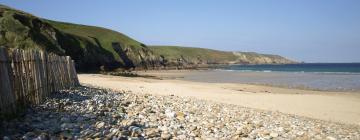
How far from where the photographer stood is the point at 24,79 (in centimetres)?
962

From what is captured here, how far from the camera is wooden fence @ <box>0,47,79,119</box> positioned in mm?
7879

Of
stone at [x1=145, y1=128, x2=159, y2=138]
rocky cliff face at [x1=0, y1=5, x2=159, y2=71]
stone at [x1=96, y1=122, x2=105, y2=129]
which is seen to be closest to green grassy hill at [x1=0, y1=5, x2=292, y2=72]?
rocky cliff face at [x1=0, y1=5, x2=159, y2=71]

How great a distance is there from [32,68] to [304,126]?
7.28 metres

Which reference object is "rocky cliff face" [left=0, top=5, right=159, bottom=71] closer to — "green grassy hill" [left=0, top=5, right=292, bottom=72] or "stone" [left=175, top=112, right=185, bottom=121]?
"green grassy hill" [left=0, top=5, right=292, bottom=72]

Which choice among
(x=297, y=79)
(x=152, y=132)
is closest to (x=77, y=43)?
(x=297, y=79)

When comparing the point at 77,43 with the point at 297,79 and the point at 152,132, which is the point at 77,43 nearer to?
the point at 297,79

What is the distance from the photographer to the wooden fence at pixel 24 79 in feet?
25.8

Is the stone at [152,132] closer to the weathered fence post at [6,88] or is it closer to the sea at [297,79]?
the weathered fence post at [6,88]

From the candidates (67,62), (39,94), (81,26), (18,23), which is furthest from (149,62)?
(39,94)

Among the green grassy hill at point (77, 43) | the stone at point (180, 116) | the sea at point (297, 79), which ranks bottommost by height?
the sea at point (297, 79)

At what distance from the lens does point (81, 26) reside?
10056 cm

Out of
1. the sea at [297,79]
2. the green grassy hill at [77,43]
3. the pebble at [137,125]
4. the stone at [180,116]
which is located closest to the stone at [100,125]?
the pebble at [137,125]

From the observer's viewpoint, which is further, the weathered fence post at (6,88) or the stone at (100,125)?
the stone at (100,125)

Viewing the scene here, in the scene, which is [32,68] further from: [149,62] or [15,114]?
[149,62]
